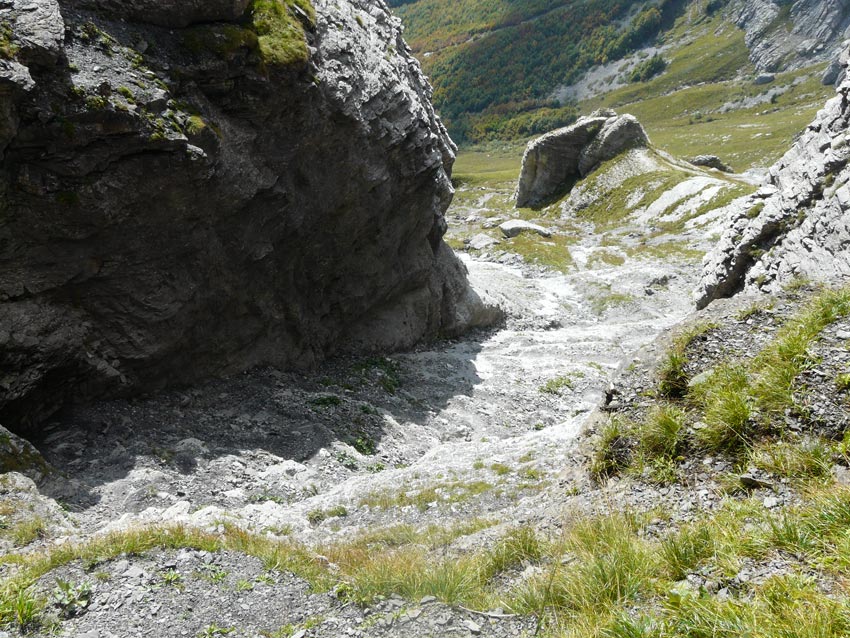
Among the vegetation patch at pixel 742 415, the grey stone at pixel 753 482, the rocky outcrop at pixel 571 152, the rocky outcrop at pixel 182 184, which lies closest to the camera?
the grey stone at pixel 753 482

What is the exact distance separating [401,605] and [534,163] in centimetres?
10761

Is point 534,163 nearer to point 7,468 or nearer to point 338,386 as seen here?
point 338,386

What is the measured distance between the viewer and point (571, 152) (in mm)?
104000

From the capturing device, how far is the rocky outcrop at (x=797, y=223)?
2295 centimetres

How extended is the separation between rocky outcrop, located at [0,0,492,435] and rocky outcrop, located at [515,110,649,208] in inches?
3094

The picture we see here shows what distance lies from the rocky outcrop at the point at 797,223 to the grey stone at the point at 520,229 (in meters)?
45.9

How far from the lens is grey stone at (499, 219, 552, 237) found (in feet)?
254

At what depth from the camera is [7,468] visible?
14.3m

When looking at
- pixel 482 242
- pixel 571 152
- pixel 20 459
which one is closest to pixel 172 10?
pixel 20 459

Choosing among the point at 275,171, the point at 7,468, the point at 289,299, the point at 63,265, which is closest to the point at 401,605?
Result: the point at 7,468

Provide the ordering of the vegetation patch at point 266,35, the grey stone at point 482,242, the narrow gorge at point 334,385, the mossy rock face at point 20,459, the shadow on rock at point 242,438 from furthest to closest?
the grey stone at point 482,242 → the vegetation patch at point 266,35 → the shadow on rock at point 242,438 → the mossy rock face at point 20,459 → the narrow gorge at point 334,385

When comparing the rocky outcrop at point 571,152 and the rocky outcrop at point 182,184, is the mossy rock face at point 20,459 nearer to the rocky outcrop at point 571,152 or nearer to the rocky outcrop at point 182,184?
the rocky outcrop at point 182,184

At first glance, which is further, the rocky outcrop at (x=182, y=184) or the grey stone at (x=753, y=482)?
the rocky outcrop at (x=182, y=184)

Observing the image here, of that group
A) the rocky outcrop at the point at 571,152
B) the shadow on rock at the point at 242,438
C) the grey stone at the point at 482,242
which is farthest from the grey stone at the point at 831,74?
the shadow on rock at the point at 242,438
